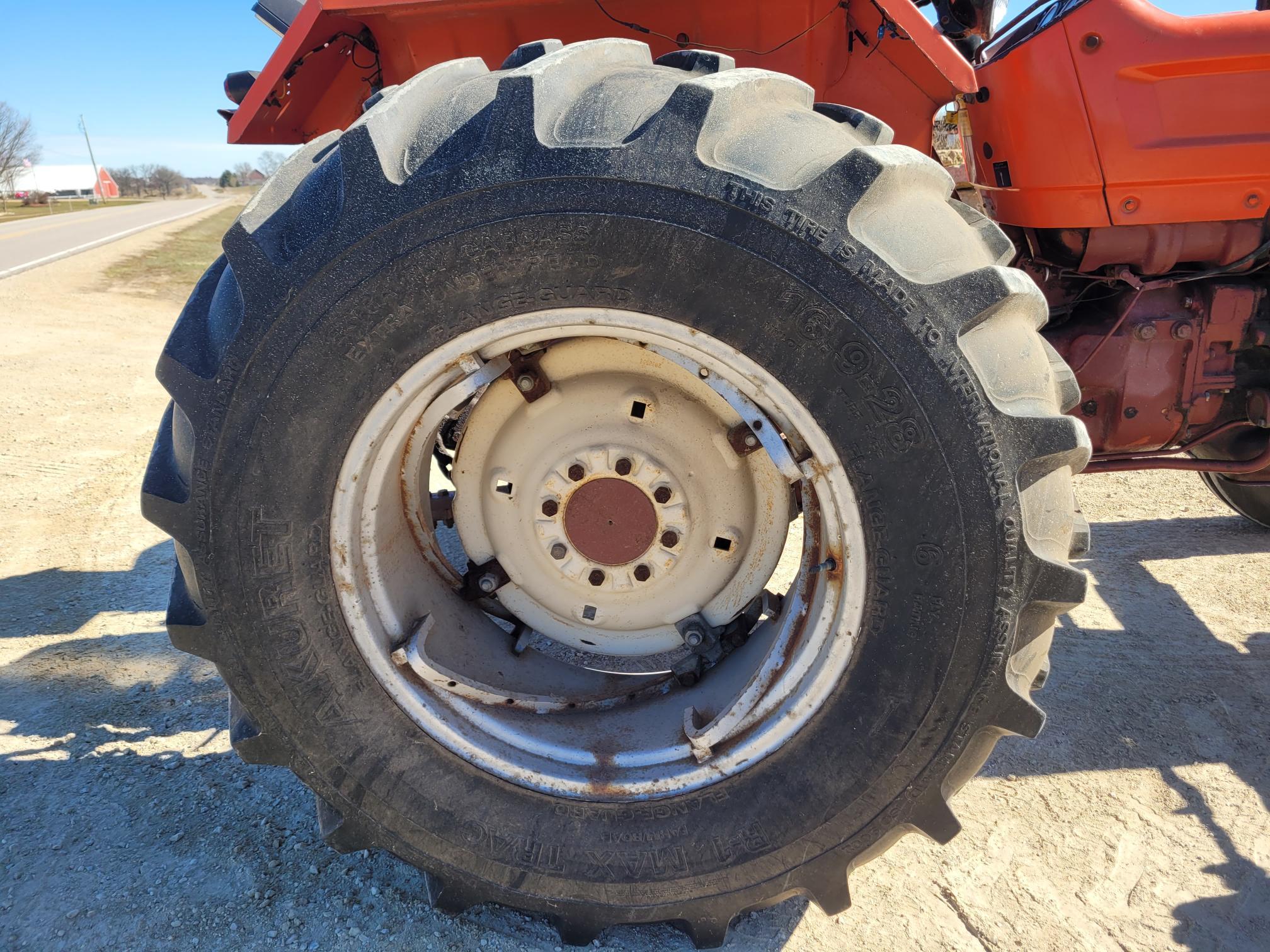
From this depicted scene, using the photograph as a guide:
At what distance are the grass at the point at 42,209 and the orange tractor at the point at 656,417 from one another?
35.7 m

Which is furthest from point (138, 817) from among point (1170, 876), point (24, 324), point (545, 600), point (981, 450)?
point (24, 324)

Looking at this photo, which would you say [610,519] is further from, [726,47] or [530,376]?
[726,47]

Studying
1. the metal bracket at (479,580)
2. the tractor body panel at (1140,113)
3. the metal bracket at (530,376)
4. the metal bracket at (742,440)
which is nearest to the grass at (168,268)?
the metal bracket at (479,580)

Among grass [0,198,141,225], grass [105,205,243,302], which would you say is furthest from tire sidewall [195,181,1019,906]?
grass [0,198,141,225]

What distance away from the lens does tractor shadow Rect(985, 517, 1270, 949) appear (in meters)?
1.86

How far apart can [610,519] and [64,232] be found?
2746 centimetres

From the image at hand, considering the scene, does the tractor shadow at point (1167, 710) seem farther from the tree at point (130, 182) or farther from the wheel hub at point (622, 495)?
the tree at point (130, 182)

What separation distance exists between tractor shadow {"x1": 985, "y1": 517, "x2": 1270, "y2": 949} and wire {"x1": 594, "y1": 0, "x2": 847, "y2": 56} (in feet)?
6.22

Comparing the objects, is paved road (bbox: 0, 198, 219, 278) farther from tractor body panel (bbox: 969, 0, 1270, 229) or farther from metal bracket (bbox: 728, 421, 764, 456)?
tractor body panel (bbox: 969, 0, 1270, 229)

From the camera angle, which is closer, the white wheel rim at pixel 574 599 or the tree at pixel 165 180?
the white wheel rim at pixel 574 599

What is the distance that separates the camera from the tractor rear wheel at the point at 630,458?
1.36 metres

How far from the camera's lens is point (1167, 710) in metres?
2.51

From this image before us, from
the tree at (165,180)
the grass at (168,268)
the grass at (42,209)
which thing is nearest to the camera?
the grass at (168,268)

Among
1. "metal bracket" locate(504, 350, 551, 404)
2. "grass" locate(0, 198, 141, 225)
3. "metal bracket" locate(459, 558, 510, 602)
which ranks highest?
"metal bracket" locate(504, 350, 551, 404)
